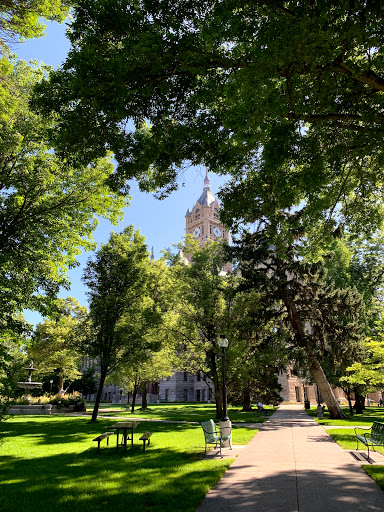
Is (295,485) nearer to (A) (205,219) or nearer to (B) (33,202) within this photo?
(B) (33,202)

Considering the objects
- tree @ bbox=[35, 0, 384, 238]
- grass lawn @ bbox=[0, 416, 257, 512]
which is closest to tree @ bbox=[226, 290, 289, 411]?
grass lawn @ bbox=[0, 416, 257, 512]

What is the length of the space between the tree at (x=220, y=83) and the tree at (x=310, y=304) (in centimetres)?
1409

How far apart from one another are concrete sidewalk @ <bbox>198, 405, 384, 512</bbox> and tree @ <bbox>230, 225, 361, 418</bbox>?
48.7ft

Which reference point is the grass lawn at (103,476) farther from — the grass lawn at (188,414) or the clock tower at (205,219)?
the clock tower at (205,219)

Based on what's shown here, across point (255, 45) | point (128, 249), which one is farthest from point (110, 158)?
point (255, 45)

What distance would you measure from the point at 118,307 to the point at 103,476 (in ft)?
42.1

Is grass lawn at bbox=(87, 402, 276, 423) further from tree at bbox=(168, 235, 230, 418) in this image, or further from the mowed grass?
the mowed grass

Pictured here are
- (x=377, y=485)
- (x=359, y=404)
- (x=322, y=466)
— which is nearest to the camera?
(x=377, y=485)

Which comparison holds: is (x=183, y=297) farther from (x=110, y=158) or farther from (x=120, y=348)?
(x=110, y=158)

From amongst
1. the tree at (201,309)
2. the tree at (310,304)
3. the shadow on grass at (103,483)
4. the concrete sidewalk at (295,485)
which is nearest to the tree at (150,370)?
the tree at (201,309)

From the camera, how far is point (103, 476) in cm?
757

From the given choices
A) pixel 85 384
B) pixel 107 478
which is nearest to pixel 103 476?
pixel 107 478

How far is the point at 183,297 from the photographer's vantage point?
23594 millimetres

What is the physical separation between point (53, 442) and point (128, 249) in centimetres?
1101
